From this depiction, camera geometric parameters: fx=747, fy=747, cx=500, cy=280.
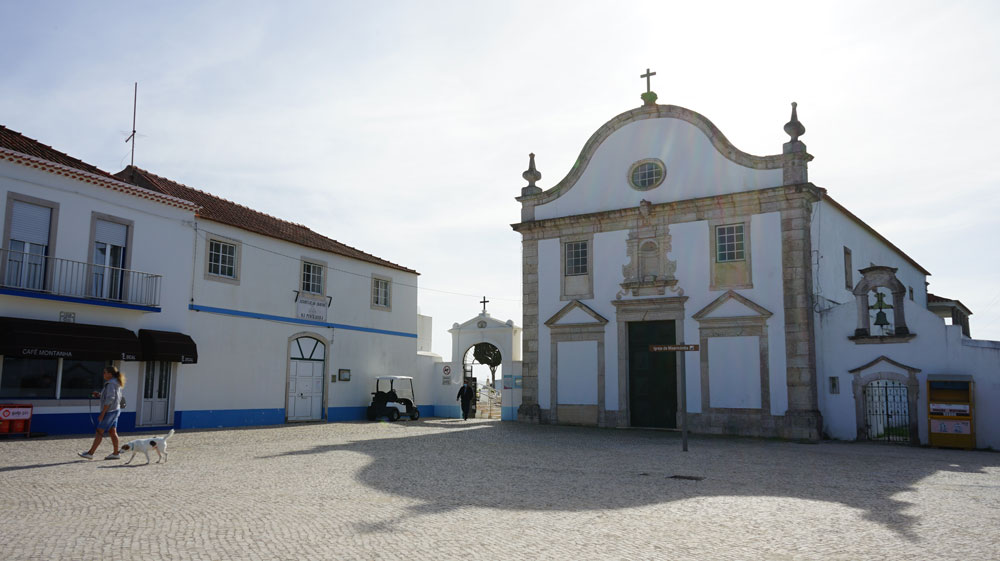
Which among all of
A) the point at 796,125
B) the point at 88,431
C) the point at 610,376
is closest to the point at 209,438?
the point at 88,431

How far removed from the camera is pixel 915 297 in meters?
29.4

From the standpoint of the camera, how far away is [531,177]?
2336 cm

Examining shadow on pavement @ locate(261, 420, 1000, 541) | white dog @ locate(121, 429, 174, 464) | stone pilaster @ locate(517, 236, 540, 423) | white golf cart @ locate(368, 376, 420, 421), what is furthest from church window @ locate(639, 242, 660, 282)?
white dog @ locate(121, 429, 174, 464)

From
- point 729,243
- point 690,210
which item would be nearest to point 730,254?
point 729,243

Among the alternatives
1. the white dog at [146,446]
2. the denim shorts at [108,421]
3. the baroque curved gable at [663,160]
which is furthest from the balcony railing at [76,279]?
the baroque curved gable at [663,160]

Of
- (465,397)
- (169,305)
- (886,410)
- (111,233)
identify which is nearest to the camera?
(886,410)

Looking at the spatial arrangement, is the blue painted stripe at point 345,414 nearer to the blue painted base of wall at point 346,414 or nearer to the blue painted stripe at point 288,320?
the blue painted base of wall at point 346,414

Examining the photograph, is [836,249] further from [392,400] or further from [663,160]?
[392,400]

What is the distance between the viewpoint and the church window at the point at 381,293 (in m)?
26.4

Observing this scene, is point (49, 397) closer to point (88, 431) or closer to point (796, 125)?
point (88, 431)

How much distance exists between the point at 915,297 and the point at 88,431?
2869 centimetres

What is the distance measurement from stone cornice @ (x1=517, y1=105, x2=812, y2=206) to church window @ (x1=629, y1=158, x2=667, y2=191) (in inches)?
49.8

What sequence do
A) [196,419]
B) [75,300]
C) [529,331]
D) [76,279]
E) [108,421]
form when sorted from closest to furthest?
[108,421] < [75,300] < [76,279] < [196,419] < [529,331]

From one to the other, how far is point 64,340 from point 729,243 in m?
15.7
